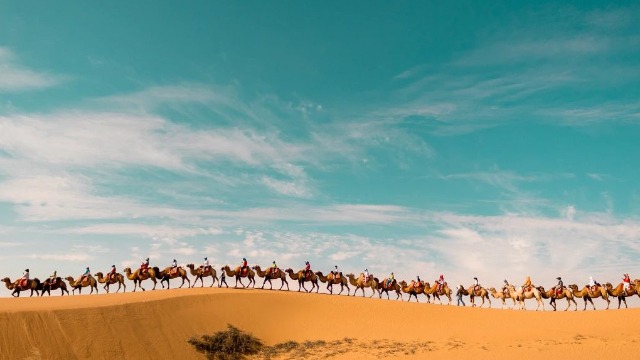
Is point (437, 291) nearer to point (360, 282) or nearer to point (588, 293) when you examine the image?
point (360, 282)

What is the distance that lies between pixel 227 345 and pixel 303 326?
6177mm

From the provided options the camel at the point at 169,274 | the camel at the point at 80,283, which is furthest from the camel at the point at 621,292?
the camel at the point at 80,283

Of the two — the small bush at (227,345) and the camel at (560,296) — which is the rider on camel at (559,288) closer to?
the camel at (560,296)

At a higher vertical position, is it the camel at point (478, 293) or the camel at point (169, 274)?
the camel at point (169, 274)

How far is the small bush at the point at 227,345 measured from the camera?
27.3 meters

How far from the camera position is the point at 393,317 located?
3497 centimetres

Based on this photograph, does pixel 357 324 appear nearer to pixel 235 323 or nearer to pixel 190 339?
pixel 235 323

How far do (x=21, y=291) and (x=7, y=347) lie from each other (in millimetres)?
16456

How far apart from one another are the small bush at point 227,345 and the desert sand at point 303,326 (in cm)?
63

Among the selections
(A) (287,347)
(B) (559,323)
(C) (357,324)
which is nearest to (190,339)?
(A) (287,347)

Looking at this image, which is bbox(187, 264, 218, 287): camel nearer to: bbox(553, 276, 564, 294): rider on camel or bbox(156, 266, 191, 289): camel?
bbox(156, 266, 191, 289): camel

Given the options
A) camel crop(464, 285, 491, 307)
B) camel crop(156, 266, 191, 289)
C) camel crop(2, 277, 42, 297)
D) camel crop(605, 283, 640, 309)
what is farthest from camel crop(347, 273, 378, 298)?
camel crop(2, 277, 42, 297)

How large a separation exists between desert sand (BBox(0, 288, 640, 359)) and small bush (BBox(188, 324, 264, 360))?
2.08 ft

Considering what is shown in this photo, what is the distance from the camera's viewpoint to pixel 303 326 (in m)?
32.5
